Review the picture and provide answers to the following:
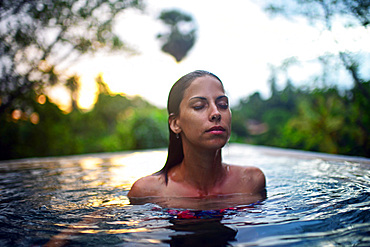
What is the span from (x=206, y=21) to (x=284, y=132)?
5780mm

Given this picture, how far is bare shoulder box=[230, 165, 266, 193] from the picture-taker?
282 centimetres

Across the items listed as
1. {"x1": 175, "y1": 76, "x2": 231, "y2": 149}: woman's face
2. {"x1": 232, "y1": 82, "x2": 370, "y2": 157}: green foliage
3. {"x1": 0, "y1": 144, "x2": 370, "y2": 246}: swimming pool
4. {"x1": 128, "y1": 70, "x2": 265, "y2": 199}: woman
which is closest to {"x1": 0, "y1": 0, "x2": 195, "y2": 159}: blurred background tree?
{"x1": 232, "y1": 82, "x2": 370, "y2": 157}: green foliage

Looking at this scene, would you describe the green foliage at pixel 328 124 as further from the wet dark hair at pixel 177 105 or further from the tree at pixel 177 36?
the tree at pixel 177 36

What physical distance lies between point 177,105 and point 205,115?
0.34m

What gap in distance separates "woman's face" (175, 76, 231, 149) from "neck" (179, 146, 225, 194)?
128 millimetres

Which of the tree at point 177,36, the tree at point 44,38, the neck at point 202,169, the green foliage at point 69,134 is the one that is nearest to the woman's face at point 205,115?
the neck at point 202,169

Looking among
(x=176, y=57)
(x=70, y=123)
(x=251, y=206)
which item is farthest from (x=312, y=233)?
(x=176, y=57)

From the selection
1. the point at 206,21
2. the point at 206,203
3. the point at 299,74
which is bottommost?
the point at 206,203

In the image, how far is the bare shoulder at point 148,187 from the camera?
2.74 m

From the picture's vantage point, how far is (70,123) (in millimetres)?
11406

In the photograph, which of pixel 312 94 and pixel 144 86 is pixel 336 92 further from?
pixel 144 86

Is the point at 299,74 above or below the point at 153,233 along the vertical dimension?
above

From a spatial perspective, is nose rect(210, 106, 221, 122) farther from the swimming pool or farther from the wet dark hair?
the swimming pool

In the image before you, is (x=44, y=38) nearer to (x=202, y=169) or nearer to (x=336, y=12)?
(x=336, y=12)
